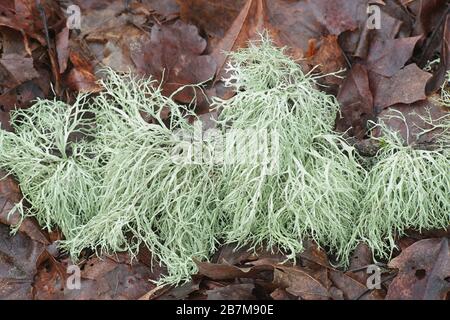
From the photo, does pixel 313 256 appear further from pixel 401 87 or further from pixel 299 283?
pixel 401 87

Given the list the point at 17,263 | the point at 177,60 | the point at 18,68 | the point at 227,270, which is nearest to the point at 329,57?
the point at 177,60

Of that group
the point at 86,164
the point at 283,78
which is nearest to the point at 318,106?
the point at 283,78

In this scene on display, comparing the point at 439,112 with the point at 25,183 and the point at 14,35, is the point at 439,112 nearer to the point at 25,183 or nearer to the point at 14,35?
the point at 25,183

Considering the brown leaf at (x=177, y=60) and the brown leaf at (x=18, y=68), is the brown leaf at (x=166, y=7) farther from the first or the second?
the brown leaf at (x=18, y=68)

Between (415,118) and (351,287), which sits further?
(415,118)

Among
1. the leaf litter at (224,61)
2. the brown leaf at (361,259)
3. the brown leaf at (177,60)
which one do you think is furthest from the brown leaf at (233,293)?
the brown leaf at (177,60)

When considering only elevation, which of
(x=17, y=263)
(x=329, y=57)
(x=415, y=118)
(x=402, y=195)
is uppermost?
(x=329, y=57)
